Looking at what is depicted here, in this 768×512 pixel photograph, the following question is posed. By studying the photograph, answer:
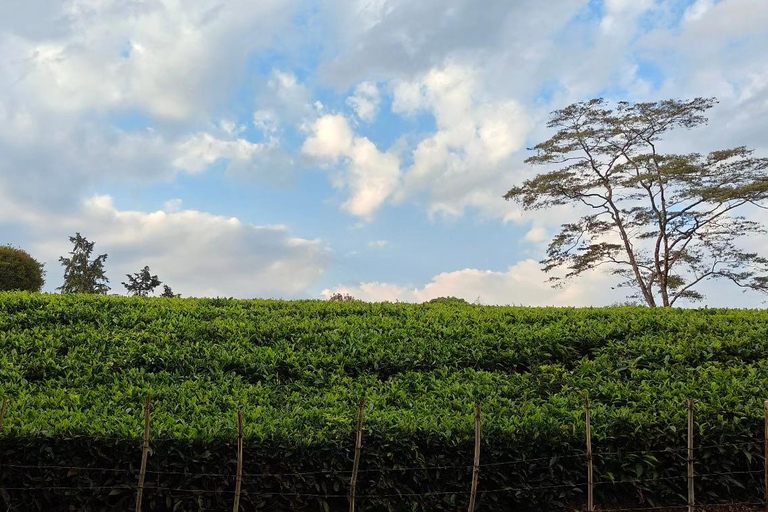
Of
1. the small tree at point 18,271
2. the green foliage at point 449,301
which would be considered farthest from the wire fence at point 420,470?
the small tree at point 18,271

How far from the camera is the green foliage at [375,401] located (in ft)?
18.4

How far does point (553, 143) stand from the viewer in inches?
960

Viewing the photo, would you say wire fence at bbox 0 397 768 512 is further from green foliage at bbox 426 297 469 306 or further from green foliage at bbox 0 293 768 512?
green foliage at bbox 426 297 469 306

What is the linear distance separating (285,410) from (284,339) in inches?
88.1

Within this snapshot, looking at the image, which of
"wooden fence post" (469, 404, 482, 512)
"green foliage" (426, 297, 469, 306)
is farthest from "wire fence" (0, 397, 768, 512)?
"green foliage" (426, 297, 469, 306)

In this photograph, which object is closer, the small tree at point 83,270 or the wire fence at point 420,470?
the wire fence at point 420,470

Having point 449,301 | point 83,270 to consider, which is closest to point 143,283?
point 83,270

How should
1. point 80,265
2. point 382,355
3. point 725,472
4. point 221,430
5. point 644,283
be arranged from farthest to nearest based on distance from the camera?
1. point 80,265
2. point 644,283
3. point 382,355
4. point 725,472
5. point 221,430

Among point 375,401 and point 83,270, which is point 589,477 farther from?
point 83,270

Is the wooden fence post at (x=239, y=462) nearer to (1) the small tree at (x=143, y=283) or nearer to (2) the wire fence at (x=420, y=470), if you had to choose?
(2) the wire fence at (x=420, y=470)

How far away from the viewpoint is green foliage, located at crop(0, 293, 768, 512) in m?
5.62

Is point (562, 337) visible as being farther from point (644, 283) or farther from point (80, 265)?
point (80, 265)

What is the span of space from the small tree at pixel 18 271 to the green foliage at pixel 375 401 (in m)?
13.4

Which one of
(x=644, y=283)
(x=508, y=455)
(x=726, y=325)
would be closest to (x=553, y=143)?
(x=644, y=283)
